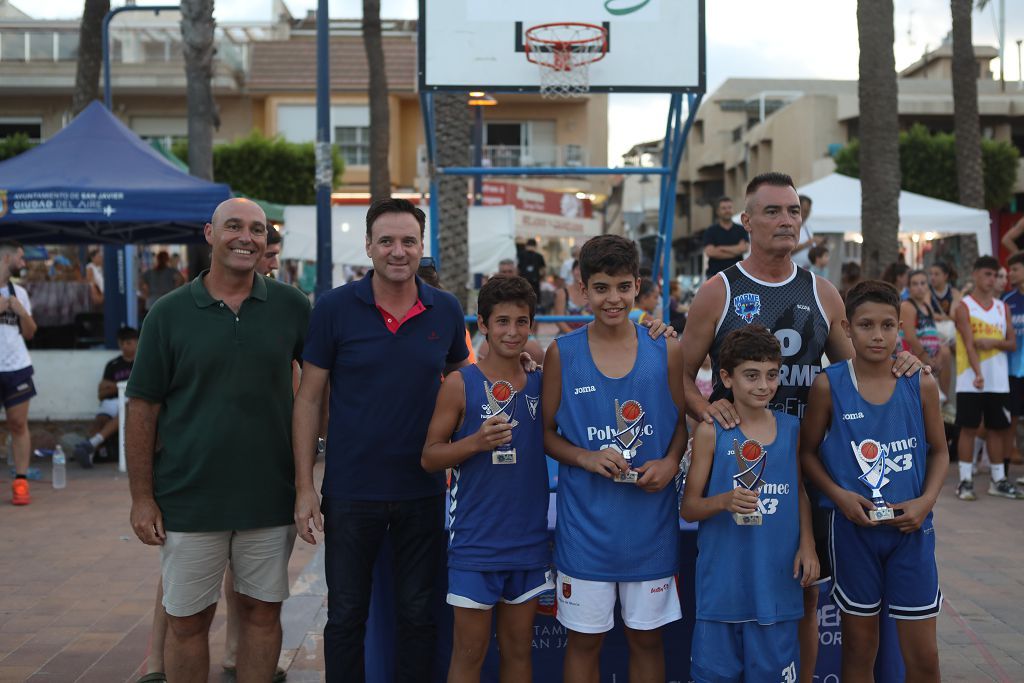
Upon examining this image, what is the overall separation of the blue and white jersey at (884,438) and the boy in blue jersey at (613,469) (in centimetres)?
61

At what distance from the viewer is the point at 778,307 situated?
4156mm

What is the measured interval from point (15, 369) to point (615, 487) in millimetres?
6932

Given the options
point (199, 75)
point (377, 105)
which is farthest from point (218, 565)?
point (377, 105)

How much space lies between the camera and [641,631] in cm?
377

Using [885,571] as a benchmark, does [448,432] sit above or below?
above

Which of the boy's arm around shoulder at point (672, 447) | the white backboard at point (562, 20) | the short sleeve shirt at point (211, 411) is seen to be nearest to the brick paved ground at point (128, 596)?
the short sleeve shirt at point (211, 411)

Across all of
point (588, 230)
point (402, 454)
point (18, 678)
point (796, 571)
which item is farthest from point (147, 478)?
point (588, 230)

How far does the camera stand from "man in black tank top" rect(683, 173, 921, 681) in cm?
414

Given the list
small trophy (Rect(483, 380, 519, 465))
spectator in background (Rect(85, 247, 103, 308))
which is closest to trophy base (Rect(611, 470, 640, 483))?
small trophy (Rect(483, 380, 519, 465))

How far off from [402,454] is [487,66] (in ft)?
19.8

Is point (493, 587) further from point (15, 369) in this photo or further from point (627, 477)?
point (15, 369)

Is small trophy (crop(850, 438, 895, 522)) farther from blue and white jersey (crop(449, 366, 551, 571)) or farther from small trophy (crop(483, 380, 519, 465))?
small trophy (crop(483, 380, 519, 465))

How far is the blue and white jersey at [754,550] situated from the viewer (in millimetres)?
3721

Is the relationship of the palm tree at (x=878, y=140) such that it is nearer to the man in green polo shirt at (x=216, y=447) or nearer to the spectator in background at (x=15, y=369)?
the spectator in background at (x=15, y=369)
